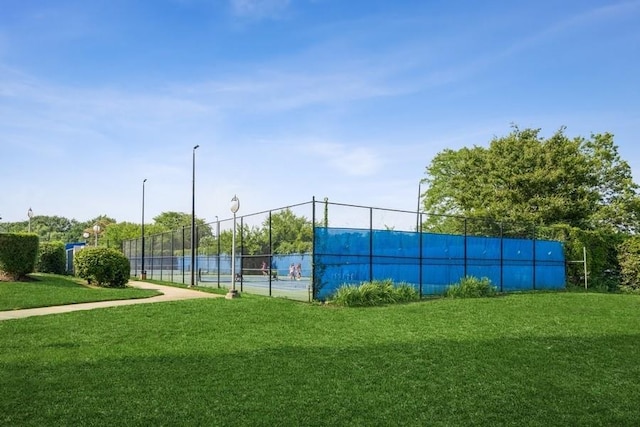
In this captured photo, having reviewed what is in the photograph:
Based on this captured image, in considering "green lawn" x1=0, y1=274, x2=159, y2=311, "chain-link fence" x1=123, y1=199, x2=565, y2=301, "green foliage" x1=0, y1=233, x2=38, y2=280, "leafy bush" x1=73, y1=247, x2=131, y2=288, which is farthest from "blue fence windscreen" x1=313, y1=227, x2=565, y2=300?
"green foliage" x1=0, y1=233, x2=38, y2=280

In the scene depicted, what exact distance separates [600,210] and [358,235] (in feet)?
79.0

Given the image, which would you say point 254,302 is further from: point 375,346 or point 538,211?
point 538,211

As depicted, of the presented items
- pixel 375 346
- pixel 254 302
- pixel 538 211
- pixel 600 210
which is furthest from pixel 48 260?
pixel 600 210

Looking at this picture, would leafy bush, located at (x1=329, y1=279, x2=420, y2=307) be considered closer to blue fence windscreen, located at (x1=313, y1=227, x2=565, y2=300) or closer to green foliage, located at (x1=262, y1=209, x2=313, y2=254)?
blue fence windscreen, located at (x1=313, y1=227, x2=565, y2=300)

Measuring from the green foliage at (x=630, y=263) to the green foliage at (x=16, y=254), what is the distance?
2463 cm

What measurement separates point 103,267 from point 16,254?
8.91 feet

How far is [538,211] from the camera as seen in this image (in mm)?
32719

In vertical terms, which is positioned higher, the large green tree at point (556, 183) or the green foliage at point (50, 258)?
the large green tree at point (556, 183)

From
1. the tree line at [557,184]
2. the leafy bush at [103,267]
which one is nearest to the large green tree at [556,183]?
the tree line at [557,184]

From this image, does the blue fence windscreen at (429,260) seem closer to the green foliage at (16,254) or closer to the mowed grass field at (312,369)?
the mowed grass field at (312,369)

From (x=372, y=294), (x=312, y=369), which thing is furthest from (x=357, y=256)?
(x=312, y=369)

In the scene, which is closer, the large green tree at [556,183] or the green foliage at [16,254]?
the green foliage at [16,254]

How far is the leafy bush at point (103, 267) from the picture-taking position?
18.7 meters

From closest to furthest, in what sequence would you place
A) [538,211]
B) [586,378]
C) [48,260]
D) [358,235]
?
[586,378]
[358,235]
[48,260]
[538,211]
